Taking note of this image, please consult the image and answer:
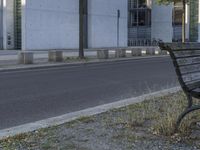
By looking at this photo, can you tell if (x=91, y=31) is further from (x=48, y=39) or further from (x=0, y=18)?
(x=0, y=18)

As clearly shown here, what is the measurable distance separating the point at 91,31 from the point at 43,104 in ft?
145

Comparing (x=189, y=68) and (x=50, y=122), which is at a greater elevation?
(x=189, y=68)

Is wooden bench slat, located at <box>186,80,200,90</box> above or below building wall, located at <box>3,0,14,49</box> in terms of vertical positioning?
below

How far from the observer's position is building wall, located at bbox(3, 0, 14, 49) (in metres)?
45.5

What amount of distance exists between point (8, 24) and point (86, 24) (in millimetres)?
11378

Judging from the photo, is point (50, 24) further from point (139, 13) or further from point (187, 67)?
point (187, 67)

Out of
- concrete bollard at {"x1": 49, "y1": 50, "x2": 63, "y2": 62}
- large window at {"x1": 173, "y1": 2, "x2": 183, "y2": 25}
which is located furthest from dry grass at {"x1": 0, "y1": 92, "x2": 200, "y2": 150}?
large window at {"x1": 173, "y1": 2, "x2": 183, "y2": 25}

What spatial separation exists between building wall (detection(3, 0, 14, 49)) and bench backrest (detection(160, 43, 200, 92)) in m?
39.0

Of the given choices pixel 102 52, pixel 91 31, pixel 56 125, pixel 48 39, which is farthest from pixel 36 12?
pixel 56 125

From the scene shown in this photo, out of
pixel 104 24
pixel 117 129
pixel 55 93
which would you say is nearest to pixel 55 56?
pixel 55 93

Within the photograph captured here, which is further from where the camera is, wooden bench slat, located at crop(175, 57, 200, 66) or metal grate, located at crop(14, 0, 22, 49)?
metal grate, located at crop(14, 0, 22, 49)

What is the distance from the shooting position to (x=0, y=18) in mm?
45562

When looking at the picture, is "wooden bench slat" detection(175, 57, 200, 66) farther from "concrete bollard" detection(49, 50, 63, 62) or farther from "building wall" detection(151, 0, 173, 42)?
"building wall" detection(151, 0, 173, 42)

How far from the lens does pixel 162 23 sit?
76938mm
